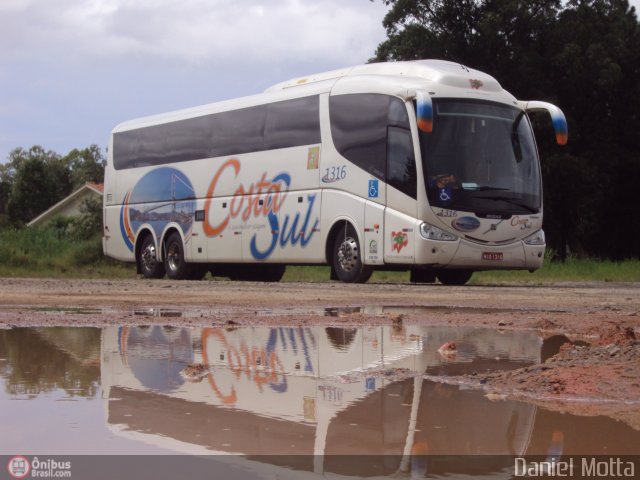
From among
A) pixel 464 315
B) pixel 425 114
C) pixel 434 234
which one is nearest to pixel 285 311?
pixel 464 315

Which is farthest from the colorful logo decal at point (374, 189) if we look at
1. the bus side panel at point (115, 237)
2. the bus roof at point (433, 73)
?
the bus side panel at point (115, 237)

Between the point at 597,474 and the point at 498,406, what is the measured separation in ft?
4.05

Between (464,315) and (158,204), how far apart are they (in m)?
15.7

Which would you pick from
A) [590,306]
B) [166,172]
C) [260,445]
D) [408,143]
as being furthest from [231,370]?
[166,172]

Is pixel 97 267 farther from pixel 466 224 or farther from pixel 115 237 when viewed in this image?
pixel 466 224

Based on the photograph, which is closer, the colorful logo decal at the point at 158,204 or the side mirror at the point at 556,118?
the side mirror at the point at 556,118

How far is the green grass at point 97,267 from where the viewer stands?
75.3ft

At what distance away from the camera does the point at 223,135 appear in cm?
2308

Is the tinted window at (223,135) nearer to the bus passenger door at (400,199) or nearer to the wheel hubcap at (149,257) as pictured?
the wheel hubcap at (149,257)

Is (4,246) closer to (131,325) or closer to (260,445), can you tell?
(131,325)

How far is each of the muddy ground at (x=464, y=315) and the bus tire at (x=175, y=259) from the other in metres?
8.69

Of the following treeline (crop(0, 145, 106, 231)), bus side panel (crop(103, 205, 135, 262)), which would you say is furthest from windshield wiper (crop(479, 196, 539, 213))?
treeline (crop(0, 145, 106, 231))

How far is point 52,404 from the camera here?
4605mm

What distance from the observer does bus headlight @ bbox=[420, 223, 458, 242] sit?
17.9 meters
